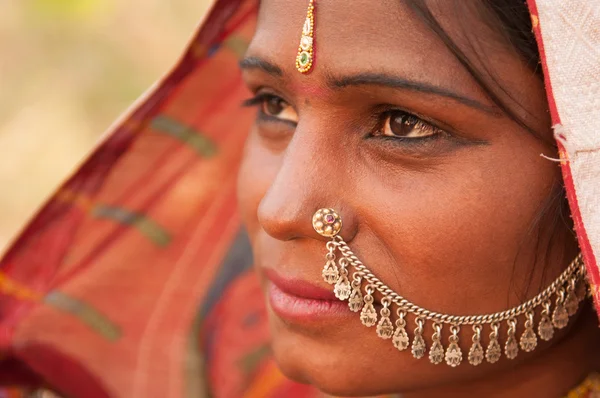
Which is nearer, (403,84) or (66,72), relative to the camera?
(403,84)

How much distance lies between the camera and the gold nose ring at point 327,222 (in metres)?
1.53

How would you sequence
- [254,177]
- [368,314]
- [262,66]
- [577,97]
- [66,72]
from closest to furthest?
[577,97] → [368,314] → [262,66] → [254,177] → [66,72]

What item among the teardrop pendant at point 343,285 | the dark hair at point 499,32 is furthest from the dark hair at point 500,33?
the teardrop pendant at point 343,285

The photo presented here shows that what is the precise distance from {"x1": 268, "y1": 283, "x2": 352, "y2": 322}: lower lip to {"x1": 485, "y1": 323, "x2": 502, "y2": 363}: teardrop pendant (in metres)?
0.26

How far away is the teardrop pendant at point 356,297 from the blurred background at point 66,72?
338 cm

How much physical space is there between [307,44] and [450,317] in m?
0.55

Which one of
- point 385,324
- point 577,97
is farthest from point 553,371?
point 577,97

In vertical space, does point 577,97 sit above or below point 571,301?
above

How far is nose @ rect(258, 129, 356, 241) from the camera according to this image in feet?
5.07

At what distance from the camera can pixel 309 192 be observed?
1.55 meters

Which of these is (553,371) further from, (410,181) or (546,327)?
(410,181)

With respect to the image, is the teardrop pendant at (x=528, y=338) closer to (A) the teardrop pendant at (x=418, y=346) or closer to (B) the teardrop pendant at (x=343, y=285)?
(A) the teardrop pendant at (x=418, y=346)

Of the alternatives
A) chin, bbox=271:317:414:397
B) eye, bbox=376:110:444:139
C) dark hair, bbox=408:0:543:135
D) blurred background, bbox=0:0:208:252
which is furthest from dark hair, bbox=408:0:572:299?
blurred background, bbox=0:0:208:252

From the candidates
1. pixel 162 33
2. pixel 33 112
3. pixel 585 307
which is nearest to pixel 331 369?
pixel 585 307
